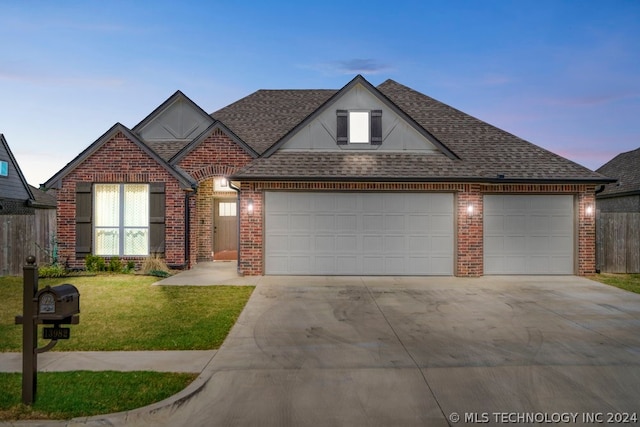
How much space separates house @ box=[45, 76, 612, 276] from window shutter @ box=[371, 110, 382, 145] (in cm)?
3

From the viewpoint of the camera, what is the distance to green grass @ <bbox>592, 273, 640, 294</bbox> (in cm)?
1185

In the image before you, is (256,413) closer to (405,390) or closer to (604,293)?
(405,390)

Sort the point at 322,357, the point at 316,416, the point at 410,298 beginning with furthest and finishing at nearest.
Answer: the point at 410,298 → the point at 322,357 → the point at 316,416

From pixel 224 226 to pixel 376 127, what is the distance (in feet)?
26.2

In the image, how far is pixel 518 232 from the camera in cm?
1382

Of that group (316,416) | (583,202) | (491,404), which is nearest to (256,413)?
(316,416)

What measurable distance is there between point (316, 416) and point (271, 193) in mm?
9856

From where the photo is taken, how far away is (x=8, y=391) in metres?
4.71

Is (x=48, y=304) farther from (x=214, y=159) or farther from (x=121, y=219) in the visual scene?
(x=214, y=159)

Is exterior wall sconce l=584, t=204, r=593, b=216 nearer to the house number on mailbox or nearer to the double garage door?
the double garage door

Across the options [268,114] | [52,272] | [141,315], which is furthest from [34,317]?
[268,114]

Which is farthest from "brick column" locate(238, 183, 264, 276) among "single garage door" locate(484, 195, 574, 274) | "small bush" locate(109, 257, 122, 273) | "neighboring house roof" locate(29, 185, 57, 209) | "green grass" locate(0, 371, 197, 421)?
"neighboring house roof" locate(29, 185, 57, 209)

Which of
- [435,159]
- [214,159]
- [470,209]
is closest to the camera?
[470,209]

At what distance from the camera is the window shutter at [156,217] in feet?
48.2
